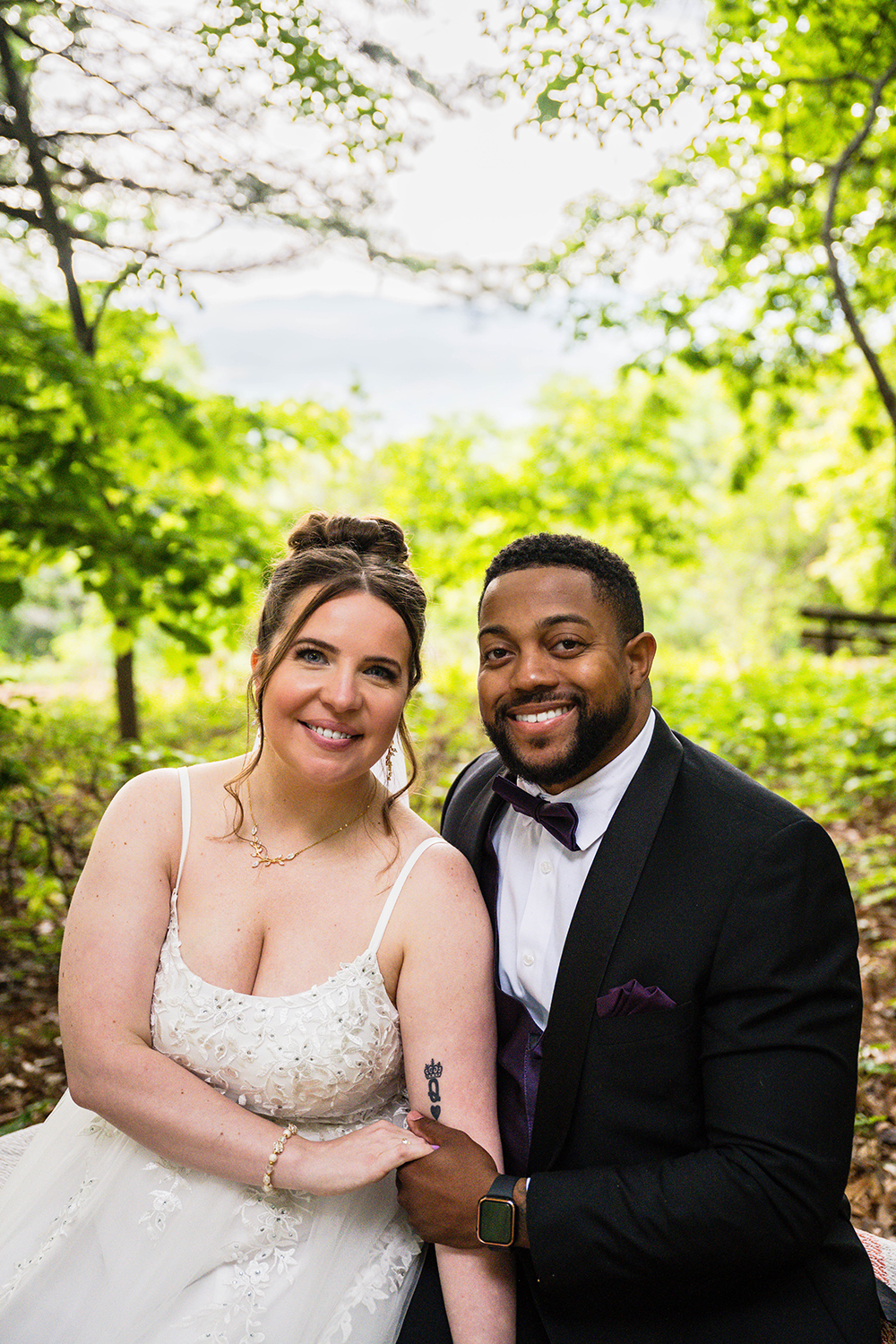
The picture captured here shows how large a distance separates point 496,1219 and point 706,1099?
491mm

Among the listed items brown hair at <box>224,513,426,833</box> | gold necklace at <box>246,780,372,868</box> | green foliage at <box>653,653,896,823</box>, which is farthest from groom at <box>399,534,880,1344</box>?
green foliage at <box>653,653,896,823</box>

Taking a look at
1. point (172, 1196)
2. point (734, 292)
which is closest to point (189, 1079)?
point (172, 1196)

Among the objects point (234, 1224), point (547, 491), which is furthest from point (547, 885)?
point (547, 491)

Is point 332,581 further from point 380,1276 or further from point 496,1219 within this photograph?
point 380,1276

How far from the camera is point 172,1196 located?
2.01 metres

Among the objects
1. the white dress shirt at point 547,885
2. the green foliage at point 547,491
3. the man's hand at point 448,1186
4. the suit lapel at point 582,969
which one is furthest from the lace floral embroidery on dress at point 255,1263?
the green foliage at point 547,491

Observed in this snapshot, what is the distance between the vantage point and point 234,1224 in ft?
6.52

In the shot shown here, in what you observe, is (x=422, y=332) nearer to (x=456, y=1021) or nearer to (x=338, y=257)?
(x=338, y=257)

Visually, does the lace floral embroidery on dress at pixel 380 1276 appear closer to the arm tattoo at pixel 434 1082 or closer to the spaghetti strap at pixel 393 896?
the arm tattoo at pixel 434 1082

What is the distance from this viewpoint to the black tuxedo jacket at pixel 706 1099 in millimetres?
1753

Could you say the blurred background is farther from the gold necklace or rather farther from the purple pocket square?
the purple pocket square

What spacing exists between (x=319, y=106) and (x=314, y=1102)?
4591 mm

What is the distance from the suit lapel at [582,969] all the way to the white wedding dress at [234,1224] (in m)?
0.38

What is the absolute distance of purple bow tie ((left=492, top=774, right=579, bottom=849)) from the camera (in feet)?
7.02
